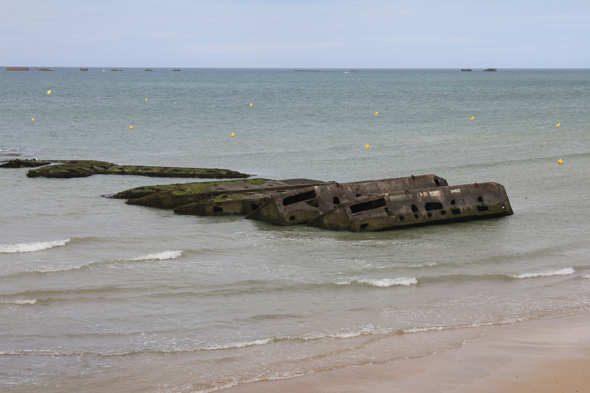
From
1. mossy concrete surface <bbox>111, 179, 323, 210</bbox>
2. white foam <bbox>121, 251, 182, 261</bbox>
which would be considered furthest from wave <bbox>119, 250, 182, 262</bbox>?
mossy concrete surface <bbox>111, 179, 323, 210</bbox>

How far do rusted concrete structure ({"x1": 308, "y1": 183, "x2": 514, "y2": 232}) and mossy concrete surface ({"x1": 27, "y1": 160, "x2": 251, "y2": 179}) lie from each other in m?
7.73

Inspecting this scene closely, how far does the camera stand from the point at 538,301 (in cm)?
1168

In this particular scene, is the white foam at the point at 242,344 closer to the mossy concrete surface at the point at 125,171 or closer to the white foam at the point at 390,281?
the white foam at the point at 390,281

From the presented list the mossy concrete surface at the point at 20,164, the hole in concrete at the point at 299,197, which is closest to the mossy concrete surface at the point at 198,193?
the hole in concrete at the point at 299,197

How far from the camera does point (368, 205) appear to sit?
56.7 ft

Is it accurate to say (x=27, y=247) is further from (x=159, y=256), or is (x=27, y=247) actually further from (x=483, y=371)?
(x=483, y=371)

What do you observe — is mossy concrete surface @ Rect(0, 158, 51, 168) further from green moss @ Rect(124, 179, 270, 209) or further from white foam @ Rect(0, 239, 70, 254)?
white foam @ Rect(0, 239, 70, 254)

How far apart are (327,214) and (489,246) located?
14.3ft

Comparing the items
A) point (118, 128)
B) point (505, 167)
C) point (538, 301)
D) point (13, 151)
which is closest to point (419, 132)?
point (505, 167)

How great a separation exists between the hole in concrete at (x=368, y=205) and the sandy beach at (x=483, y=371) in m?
7.29

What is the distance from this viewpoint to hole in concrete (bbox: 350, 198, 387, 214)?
669 inches

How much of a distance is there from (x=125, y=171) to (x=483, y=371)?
62.3 ft

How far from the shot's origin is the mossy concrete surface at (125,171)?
2386cm

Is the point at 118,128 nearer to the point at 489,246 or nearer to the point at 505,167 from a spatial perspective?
the point at 505,167
